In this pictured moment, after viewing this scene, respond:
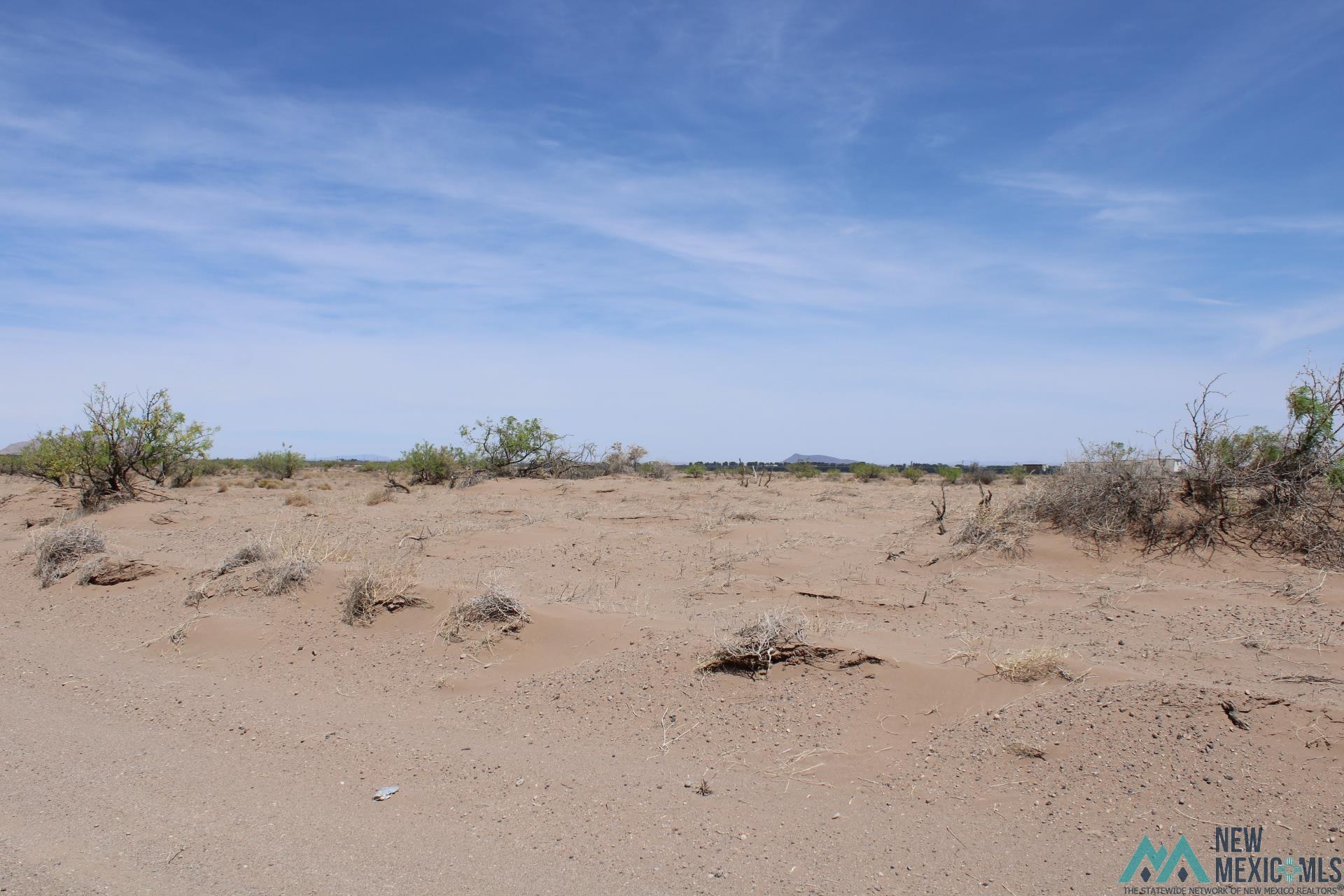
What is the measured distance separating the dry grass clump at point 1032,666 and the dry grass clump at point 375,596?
5.57 meters

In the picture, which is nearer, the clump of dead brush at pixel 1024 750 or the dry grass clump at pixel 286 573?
the clump of dead brush at pixel 1024 750

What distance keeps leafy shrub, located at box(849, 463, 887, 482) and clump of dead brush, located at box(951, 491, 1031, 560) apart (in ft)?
78.9

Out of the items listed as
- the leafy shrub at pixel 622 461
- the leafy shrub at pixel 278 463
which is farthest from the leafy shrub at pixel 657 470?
the leafy shrub at pixel 278 463

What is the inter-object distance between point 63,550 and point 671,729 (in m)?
9.65

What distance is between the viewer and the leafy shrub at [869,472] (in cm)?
3534

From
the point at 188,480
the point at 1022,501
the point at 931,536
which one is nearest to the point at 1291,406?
the point at 1022,501

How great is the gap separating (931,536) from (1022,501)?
1406 millimetres

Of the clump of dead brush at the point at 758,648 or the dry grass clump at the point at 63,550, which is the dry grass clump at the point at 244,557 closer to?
the dry grass clump at the point at 63,550

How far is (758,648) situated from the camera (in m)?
6.18

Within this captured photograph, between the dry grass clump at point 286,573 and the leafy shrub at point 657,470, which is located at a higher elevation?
the leafy shrub at point 657,470

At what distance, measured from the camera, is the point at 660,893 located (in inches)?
144

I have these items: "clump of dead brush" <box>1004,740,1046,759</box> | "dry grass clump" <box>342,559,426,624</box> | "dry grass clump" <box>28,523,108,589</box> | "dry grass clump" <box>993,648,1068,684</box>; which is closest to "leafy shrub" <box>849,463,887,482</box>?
"dry grass clump" <box>342,559,426,624</box>

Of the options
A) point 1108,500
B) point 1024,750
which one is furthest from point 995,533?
point 1024,750

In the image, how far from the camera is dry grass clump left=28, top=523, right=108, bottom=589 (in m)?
10.1
